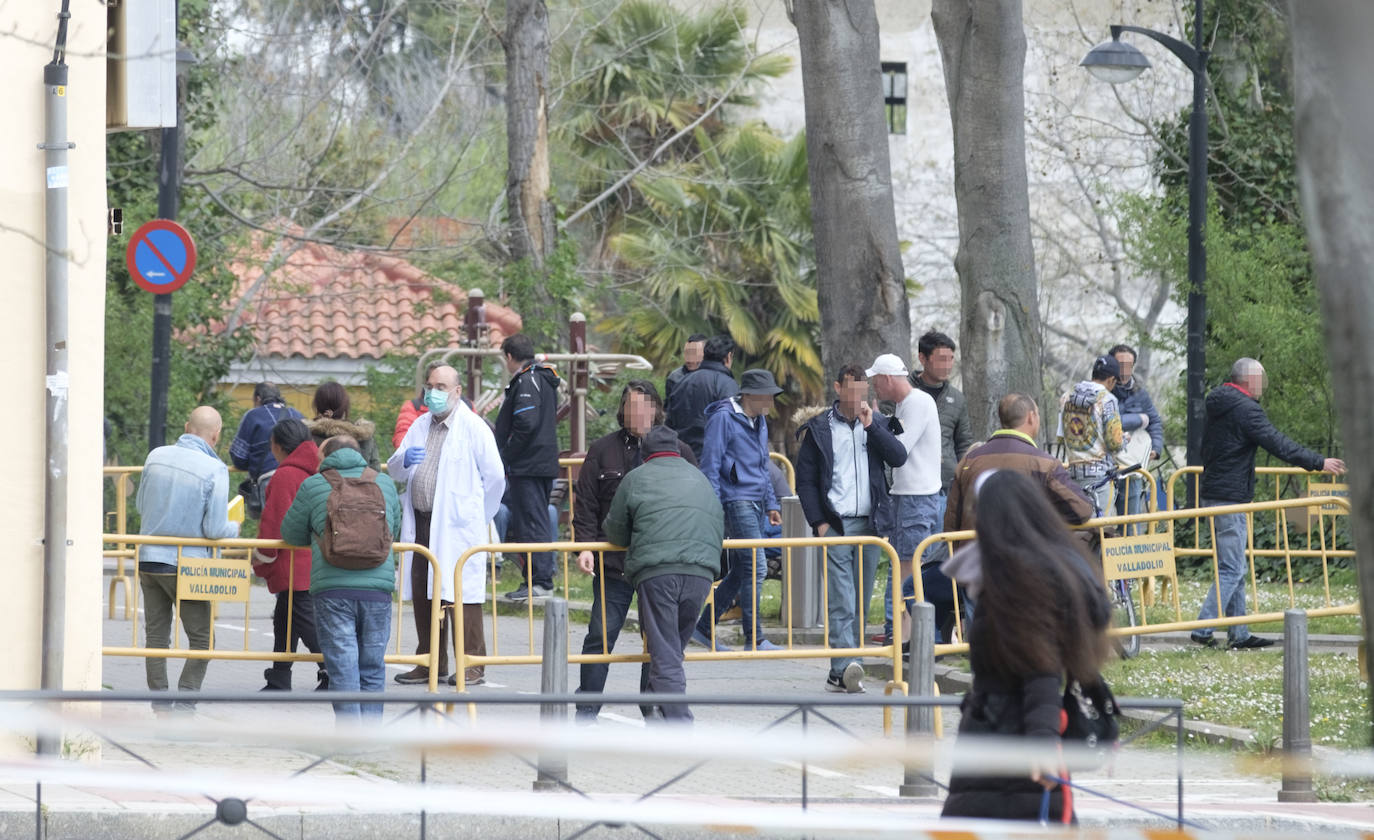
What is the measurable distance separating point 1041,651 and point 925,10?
103 feet

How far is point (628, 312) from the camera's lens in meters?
29.0

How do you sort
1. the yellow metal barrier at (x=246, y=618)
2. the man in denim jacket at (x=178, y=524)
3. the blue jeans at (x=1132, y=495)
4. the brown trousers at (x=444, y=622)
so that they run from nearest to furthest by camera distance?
1. the yellow metal barrier at (x=246, y=618)
2. the man in denim jacket at (x=178, y=524)
3. the brown trousers at (x=444, y=622)
4. the blue jeans at (x=1132, y=495)

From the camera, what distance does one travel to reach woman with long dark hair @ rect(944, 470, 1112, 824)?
16.5ft

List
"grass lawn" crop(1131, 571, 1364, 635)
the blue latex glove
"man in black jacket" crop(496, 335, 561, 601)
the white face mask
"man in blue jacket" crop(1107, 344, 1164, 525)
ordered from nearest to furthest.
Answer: the white face mask, the blue latex glove, "grass lawn" crop(1131, 571, 1364, 635), "man in black jacket" crop(496, 335, 561, 601), "man in blue jacket" crop(1107, 344, 1164, 525)

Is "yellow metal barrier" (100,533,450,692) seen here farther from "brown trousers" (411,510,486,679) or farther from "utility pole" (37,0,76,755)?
"utility pole" (37,0,76,755)

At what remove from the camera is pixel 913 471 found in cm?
1096

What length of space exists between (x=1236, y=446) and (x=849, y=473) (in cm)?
266

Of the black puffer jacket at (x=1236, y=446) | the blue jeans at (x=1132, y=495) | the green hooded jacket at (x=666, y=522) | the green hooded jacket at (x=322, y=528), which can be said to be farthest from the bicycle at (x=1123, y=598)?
the green hooded jacket at (x=322, y=528)

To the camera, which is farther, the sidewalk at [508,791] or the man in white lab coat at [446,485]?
the man in white lab coat at [446,485]

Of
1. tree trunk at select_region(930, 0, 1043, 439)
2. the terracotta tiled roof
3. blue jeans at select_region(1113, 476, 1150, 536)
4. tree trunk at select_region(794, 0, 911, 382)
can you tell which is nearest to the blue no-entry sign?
tree trunk at select_region(794, 0, 911, 382)

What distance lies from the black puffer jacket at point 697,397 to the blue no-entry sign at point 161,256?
13.9 feet

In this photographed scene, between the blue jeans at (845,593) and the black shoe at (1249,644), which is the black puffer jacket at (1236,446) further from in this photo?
the blue jeans at (845,593)

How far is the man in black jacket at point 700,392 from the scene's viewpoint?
12.9 metres

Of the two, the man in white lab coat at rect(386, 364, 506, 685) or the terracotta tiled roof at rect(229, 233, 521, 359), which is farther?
the terracotta tiled roof at rect(229, 233, 521, 359)
